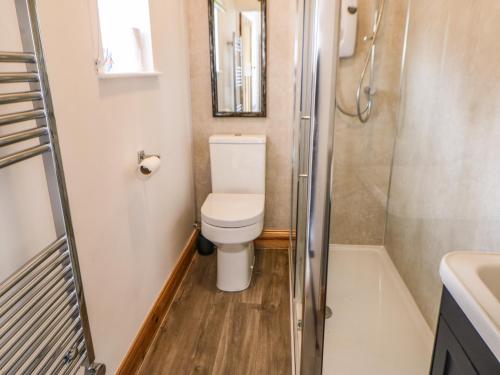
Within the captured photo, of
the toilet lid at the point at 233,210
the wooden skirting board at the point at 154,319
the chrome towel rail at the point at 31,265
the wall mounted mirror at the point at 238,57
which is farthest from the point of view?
the wall mounted mirror at the point at 238,57

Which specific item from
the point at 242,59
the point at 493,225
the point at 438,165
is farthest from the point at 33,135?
the point at 242,59

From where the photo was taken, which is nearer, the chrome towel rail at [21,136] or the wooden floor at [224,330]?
the chrome towel rail at [21,136]

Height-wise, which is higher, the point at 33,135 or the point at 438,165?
the point at 33,135

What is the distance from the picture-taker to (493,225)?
134 cm

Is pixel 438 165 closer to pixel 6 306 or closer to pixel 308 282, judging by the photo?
pixel 308 282

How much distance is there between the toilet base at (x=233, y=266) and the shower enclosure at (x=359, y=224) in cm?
31

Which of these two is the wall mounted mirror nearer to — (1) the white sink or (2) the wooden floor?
(2) the wooden floor

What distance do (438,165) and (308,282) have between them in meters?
1.05

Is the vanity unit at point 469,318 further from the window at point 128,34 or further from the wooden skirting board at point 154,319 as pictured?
the window at point 128,34

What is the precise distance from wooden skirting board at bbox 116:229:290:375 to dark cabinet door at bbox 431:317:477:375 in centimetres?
127

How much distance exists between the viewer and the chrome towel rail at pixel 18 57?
2.64 feet

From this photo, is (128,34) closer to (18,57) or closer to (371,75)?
(18,57)

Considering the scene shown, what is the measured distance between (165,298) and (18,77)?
60.5 inches

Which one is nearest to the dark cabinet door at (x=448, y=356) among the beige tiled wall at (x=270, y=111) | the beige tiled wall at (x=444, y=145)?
Answer: the beige tiled wall at (x=444, y=145)
